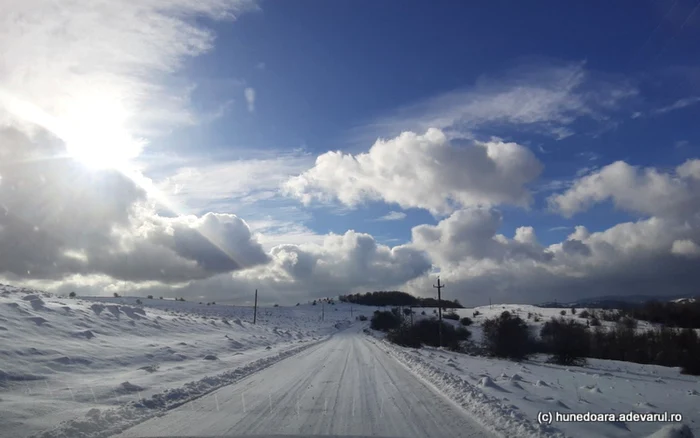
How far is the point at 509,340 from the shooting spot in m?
43.7

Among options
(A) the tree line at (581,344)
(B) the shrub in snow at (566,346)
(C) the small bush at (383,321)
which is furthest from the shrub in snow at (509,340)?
(C) the small bush at (383,321)

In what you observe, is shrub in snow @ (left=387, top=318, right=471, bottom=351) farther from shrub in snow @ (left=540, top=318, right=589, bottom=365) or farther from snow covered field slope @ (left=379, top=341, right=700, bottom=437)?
snow covered field slope @ (left=379, top=341, right=700, bottom=437)

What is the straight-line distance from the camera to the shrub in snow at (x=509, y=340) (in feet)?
142

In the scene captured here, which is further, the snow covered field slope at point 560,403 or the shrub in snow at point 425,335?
the shrub in snow at point 425,335

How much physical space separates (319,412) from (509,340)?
3514 cm

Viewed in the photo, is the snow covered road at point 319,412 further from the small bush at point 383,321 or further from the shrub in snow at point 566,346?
the small bush at point 383,321

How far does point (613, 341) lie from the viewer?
52.8 meters

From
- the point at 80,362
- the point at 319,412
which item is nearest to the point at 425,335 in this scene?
the point at 80,362

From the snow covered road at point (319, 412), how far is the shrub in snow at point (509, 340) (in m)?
27.3

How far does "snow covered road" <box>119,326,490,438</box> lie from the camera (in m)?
9.91

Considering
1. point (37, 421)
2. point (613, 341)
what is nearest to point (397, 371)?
point (37, 421)

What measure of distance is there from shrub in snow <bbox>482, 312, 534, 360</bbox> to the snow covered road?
89.6 ft

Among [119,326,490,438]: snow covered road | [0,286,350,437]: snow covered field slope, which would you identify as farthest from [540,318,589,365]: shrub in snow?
[119,326,490,438]: snow covered road

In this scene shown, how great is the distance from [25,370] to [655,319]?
281 feet
